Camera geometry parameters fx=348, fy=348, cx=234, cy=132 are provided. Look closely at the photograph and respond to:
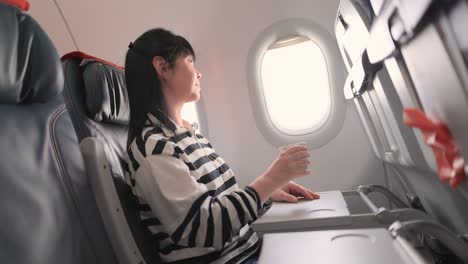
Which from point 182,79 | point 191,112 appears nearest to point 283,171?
point 182,79

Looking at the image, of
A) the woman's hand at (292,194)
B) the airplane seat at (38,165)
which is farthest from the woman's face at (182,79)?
the woman's hand at (292,194)

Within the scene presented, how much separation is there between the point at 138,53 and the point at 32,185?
0.65m

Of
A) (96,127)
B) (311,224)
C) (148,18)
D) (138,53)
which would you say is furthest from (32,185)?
(148,18)

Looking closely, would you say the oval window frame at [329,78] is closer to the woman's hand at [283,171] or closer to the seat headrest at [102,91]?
the woman's hand at [283,171]

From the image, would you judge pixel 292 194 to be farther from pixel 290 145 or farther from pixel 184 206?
pixel 184 206

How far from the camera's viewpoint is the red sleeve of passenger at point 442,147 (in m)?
0.47

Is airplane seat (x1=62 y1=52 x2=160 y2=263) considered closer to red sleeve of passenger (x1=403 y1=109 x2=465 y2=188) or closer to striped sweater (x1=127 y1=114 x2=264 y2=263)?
striped sweater (x1=127 y1=114 x2=264 y2=263)

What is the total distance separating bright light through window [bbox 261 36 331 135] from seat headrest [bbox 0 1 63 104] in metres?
1.44

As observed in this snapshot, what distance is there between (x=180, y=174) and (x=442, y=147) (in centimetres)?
72

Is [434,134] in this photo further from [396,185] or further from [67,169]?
[396,185]

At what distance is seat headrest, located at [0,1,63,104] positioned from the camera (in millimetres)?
811

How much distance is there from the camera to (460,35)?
466 mm

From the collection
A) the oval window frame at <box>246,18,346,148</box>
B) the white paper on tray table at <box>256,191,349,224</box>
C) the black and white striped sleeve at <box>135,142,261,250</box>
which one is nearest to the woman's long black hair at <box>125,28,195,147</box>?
the black and white striped sleeve at <box>135,142,261,250</box>

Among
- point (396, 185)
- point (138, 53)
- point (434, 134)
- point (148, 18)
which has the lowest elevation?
point (396, 185)
